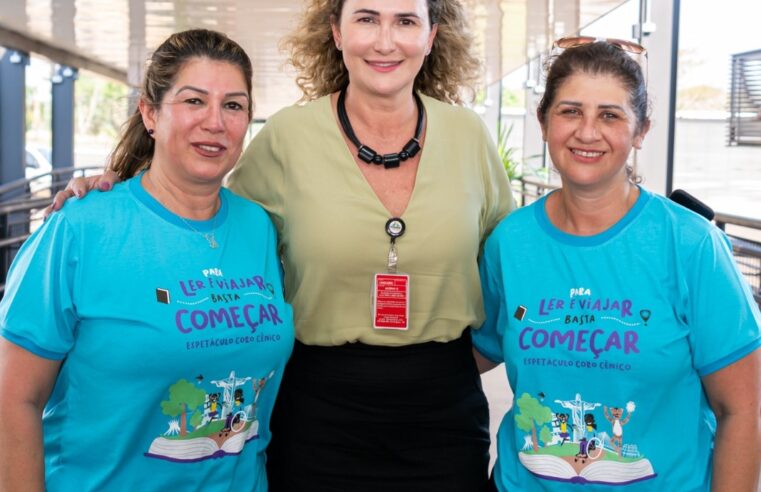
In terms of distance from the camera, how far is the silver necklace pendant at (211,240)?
1.96 m

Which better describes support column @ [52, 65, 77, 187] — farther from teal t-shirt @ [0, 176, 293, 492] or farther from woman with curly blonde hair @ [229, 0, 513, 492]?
teal t-shirt @ [0, 176, 293, 492]

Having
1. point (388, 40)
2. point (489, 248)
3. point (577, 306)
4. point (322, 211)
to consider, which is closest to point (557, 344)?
point (577, 306)

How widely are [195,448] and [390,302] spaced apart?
65 centimetres

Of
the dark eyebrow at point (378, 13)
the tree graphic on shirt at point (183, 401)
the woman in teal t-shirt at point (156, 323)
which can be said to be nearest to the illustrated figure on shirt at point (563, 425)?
the woman in teal t-shirt at point (156, 323)

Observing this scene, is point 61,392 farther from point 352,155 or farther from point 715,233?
point 715,233

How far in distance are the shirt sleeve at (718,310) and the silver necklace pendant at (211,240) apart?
1.08 m

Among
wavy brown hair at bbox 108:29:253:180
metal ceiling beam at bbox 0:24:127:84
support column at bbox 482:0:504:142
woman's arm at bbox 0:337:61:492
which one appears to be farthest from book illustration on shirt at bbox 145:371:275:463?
metal ceiling beam at bbox 0:24:127:84

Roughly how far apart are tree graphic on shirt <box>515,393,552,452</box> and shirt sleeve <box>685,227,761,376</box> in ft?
1.18

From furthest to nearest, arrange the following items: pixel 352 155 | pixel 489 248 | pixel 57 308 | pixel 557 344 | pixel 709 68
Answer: pixel 709 68, pixel 352 155, pixel 489 248, pixel 557 344, pixel 57 308

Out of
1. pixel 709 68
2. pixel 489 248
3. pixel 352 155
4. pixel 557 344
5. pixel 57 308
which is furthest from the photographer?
pixel 709 68

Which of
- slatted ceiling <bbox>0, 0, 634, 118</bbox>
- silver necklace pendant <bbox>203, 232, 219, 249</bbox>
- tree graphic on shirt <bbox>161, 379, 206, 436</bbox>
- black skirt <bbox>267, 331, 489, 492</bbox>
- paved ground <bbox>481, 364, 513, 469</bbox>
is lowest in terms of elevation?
paved ground <bbox>481, 364, 513, 469</bbox>

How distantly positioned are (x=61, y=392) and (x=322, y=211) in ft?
2.66

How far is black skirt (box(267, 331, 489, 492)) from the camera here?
7.27ft

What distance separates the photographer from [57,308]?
1.75 metres
